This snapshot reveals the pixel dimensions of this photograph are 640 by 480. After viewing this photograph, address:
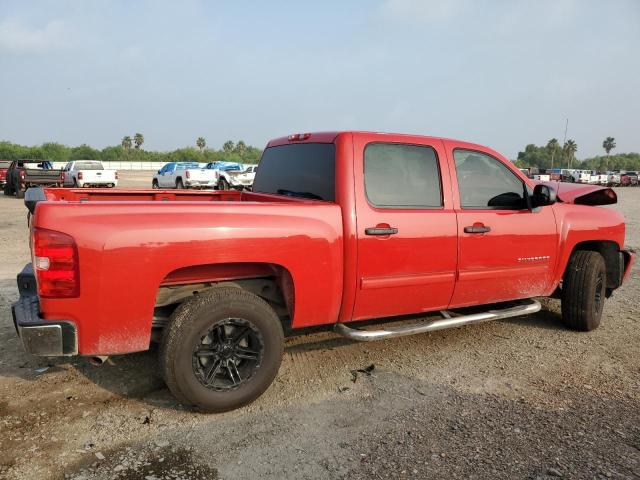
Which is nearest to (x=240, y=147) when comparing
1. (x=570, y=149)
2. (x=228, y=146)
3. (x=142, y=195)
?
(x=228, y=146)

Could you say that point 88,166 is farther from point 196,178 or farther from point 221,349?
point 221,349

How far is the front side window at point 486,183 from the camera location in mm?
3959

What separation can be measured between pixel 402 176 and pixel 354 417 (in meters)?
1.83

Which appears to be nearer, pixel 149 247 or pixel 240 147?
pixel 149 247

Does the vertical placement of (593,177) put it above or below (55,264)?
above

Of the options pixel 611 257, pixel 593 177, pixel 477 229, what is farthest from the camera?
pixel 593 177

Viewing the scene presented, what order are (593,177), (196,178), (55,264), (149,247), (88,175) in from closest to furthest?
(55,264), (149,247), (88,175), (196,178), (593,177)

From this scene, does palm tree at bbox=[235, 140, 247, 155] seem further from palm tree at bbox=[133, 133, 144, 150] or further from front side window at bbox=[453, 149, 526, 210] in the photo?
front side window at bbox=[453, 149, 526, 210]

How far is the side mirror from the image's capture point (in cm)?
399

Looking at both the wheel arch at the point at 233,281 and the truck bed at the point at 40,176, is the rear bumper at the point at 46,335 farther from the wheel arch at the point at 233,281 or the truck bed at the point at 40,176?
the truck bed at the point at 40,176

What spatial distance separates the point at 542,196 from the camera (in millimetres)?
4039

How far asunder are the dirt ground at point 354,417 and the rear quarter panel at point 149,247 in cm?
62

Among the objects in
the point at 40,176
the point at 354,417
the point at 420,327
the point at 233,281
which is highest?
the point at 40,176

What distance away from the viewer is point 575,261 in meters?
4.66
